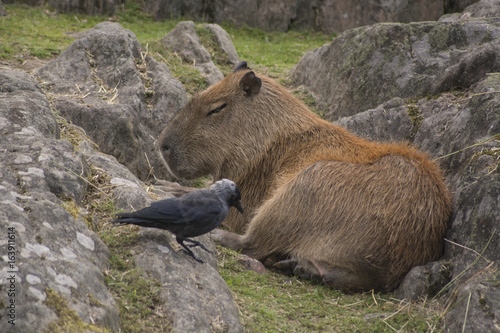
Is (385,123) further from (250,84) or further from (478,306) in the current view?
(478,306)

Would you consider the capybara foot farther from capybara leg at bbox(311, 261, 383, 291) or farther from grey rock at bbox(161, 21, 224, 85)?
grey rock at bbox(161, 21, 224, 85)

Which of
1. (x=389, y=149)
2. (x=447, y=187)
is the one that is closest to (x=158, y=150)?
(x=389, y=149)

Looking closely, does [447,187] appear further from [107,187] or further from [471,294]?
[107,187]

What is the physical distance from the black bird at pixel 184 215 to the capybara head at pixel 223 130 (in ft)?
5.91

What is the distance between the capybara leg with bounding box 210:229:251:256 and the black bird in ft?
3.83

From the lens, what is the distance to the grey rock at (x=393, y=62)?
20.1ft

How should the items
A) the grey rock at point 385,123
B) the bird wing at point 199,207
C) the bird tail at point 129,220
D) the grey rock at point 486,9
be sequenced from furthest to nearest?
1. the grey rock at point 486,9
2. the grey rock at point 385,123
3. the bird wing at point 199,207
4. the bird tail at point 129,220

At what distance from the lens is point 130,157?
5199 millimetres

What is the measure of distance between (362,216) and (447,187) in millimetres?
858

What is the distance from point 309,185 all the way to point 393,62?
127 inches

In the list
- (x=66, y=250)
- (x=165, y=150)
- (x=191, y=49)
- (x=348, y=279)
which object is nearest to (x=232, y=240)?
(x=348, y=279)

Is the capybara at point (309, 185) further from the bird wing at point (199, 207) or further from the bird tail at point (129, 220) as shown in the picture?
the bird tail at point (129, 220)

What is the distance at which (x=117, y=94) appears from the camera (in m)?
5.72

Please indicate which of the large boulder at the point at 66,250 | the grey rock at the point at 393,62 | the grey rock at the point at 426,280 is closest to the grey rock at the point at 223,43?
the grey rock at the point at 393,62
